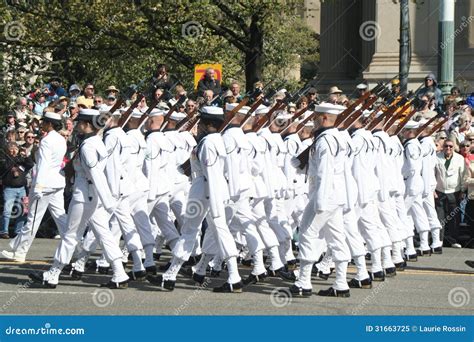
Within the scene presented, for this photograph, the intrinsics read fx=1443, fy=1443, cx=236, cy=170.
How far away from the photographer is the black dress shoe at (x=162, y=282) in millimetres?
15119

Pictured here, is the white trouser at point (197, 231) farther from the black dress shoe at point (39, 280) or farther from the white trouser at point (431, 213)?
the white trouser at point (431, 213)

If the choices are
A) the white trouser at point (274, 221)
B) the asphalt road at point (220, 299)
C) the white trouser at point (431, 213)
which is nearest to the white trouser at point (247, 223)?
the asphalt road at point (220, 299)

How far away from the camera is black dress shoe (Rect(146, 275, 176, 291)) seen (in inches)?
595

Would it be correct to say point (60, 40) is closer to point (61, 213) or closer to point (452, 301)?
point (61, 213)

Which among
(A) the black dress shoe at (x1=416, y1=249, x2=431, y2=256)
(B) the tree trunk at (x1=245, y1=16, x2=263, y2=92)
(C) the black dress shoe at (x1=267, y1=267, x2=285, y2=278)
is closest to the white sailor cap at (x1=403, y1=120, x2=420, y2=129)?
(A) the black dress shoe at (x1=416, y1=249, x2=431, y2=256)

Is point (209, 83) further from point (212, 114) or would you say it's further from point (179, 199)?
point (212, 114)

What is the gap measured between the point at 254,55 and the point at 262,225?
38.4ft

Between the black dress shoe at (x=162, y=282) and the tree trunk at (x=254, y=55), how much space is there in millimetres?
12476

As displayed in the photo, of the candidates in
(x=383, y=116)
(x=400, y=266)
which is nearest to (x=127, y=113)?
(x=383, y=116)

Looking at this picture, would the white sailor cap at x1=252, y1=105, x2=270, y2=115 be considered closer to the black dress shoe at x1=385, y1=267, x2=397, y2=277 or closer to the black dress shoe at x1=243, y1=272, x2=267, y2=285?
the black dress shoe at x1=243, y1=272, x2=267, y2=285

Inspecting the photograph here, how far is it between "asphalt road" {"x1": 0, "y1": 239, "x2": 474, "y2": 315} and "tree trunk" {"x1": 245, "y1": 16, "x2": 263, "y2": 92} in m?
11.1

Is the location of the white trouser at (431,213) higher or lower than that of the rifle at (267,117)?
lower

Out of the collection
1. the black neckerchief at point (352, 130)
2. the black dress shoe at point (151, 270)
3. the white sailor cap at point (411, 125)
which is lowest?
the black dress shoe at point (151, 270)

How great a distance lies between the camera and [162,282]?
1519 cm
